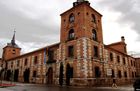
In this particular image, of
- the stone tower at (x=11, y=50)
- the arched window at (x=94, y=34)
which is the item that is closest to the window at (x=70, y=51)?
the arched window at (x=94, y=34)

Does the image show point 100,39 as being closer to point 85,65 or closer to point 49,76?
point 85,65

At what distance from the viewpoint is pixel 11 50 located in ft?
185

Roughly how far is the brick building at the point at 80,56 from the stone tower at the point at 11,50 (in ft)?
76.2

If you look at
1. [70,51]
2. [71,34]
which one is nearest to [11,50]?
[71,34]

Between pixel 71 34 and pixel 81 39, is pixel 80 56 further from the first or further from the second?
pixel 71 34

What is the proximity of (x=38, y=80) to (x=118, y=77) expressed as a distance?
16.5 meters

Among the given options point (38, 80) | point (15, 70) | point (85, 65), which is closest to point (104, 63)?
point (85, 65)

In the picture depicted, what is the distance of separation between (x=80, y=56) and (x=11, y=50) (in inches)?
1596

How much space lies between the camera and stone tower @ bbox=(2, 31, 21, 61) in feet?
182

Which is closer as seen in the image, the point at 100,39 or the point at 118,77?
the point at 100,39

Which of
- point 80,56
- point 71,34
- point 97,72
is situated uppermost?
point 71,34

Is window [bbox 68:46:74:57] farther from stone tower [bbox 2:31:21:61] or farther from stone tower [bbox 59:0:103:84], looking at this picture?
stone tower [bbox 2:31:21:61]

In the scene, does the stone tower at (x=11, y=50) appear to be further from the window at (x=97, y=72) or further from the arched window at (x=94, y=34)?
the window at (x=97, y=72)

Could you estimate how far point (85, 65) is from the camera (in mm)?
22625
